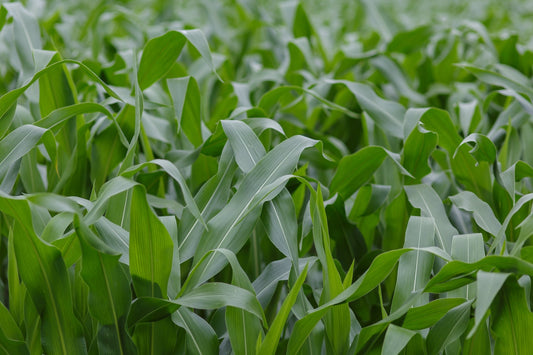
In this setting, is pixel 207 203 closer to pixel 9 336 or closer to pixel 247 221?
pixel 247 221

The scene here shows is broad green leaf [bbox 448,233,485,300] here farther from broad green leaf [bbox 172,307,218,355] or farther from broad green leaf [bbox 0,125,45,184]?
broad green leaf [bbox 0,125,45,184]

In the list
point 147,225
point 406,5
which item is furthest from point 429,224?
point 406,5

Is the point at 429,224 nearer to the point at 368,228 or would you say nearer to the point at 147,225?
the point at 368,228

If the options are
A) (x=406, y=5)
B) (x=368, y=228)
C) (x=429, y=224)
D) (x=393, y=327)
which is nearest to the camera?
(x=393, y=327)

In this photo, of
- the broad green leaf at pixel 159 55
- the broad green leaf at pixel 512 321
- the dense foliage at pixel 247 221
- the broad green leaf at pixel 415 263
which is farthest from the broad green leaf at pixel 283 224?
the broad green leaf at pixel 159 55

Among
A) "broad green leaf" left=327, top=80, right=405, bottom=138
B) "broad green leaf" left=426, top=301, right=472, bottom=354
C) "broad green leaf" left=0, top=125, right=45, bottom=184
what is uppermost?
"broad green leaf" left=0, top=125, right=45, bottom=184

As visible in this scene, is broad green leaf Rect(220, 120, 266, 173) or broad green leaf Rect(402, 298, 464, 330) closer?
broad green leaf Rect(402, 298, 464, 330)

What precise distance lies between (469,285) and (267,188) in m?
0.28

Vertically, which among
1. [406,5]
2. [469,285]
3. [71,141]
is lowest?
[406,5]

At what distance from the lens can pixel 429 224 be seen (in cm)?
73

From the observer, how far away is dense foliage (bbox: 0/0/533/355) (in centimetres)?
62

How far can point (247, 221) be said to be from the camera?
70 centimetres

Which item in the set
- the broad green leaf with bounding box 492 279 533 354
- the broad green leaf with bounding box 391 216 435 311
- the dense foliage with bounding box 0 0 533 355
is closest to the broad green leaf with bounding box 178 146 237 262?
the dense foliage with bounding box 0 0 533 355

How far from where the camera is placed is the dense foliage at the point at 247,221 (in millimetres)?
623
